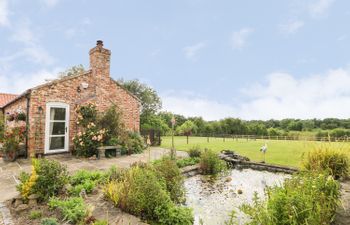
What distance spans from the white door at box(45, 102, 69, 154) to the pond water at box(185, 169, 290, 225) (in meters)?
6.22

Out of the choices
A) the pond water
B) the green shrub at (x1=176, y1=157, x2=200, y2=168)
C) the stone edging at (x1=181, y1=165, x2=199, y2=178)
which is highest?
the green shrub at (x1=176, y1=157, x2=200, y2=168)

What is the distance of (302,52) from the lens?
28.9 feet

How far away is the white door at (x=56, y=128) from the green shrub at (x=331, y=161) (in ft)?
30.3

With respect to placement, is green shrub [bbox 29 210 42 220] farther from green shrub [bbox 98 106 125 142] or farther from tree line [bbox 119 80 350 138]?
tree line [bbox 119 80 350 138]

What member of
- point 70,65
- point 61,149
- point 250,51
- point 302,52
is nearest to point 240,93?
point 250,51

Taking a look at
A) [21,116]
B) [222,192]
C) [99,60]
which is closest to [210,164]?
[222,192]

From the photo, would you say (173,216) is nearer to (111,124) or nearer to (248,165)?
(248,165)

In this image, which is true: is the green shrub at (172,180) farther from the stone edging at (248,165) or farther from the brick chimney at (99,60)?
the brick chimney at (99,60)

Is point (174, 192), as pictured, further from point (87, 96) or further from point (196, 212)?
point (87, 96)

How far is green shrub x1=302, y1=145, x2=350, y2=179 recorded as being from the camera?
4.89 m

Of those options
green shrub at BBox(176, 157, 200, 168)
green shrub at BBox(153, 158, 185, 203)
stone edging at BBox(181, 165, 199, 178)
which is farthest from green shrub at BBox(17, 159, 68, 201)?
green shrub at BBox(176, 157, 200, 168)

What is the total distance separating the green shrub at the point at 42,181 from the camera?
149 inches

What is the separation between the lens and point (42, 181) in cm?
385

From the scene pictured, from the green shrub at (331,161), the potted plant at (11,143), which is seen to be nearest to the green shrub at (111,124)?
the potted plant at (11,143)
